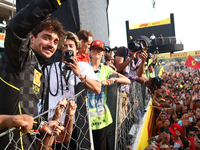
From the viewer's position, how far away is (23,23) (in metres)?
0.79

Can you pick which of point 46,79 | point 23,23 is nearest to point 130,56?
point 46,79

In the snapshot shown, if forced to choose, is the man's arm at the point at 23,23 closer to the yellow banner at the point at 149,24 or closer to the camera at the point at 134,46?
the camera at the point at 134,46

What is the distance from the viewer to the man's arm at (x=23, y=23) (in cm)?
79

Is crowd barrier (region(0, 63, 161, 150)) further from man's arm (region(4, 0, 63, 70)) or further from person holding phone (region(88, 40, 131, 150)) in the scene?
man's arm (region(4, 0, 63, 70))

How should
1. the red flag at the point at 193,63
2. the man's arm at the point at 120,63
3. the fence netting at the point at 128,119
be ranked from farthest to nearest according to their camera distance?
the red flag at the point at 193,63
the man's arm at the point at 120,63
the fence netting at the point at 128,119

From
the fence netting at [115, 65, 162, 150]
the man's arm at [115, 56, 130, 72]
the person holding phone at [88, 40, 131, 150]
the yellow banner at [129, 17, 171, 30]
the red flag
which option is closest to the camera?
the person holding phone at [88, 40, 131, 150]

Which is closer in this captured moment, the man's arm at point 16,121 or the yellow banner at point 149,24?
the man's arm at point 16,121

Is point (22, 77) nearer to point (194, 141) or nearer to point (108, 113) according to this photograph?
point (108, 113)

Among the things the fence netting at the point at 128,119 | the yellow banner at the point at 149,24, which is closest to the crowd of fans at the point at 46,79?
the fence netting at the point at 128,119

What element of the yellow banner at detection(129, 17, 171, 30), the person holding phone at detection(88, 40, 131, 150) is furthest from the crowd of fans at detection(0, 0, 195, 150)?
the yellow banner at detection(129, 17, 171, 30)

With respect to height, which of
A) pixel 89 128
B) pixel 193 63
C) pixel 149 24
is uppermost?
pixel 149 24

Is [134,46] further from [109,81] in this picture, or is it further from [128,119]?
[128,119]

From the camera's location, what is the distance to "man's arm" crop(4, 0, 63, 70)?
790 millimetres

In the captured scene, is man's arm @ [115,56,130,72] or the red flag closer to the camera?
man's arm @ [115,56,130,72]
